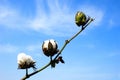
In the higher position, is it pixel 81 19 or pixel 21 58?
pixel 81 19

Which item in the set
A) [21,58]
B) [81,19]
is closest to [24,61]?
[21,58]

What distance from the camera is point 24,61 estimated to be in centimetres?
101

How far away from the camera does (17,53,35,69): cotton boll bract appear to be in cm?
101

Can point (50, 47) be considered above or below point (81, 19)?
below

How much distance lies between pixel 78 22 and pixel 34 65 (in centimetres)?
41

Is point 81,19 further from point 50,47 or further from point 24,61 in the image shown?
point 24,61

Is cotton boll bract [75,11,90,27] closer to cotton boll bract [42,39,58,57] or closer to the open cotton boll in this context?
cotton boll bract [42,39,58,57]

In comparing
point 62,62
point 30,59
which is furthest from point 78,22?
point 30,59

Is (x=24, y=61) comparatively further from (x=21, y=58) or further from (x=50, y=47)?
(x=50, y=47)

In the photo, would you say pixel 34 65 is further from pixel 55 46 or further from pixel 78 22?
pixel 78 22

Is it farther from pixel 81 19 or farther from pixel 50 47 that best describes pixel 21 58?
pixel 81 19

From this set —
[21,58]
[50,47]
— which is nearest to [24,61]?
[21,58]

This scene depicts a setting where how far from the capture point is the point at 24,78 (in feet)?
2.63

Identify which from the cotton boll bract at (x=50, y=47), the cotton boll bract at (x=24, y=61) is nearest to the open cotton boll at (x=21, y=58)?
the cotton boll bract at (x=24, y=61)
